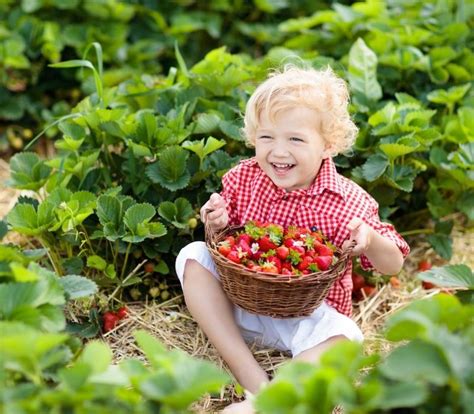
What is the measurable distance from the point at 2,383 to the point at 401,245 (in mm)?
1248

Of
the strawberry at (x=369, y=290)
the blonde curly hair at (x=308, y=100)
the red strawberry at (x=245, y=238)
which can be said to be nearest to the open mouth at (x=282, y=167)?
the blonde curly hair at (x=308, y=100)

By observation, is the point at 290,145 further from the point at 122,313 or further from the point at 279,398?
the point at 279,398

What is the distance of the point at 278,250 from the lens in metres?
2.12

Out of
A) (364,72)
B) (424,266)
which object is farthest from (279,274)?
(364,72)

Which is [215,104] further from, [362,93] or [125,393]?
[125,393]

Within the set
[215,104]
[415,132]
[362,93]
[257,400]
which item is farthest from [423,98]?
[257,400]

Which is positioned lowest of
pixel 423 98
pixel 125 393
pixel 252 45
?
pixel 252 45

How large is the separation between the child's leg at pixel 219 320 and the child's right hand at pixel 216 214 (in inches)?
4.9

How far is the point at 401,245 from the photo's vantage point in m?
2.33

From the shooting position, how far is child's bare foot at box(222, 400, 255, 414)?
206 cm

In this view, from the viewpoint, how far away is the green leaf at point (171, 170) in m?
2.62

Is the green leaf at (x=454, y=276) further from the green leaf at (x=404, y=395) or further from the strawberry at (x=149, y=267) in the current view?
the strawberry at (x=149, y=267)

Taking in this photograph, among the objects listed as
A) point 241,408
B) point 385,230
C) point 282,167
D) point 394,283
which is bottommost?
point 394,283

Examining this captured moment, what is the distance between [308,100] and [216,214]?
1.36 ft
